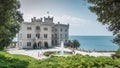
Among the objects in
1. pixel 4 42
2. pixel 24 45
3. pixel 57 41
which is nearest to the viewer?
pixel 4 42

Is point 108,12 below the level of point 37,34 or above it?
above

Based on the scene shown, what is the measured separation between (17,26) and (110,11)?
33.0 metres

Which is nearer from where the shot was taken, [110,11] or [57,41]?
[110,11]

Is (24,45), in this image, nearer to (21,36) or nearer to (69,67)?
(21,36)

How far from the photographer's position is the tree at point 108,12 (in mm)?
17747

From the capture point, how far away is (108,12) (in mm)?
18188

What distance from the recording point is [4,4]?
28078 millimetres

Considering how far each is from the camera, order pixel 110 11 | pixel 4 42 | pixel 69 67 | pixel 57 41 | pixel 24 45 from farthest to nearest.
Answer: pixel 57 41 → pixel 24 45 → pixel 4 42 → pixel 69 67 → pixel 110 11

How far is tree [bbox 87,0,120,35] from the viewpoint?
17.7 meters

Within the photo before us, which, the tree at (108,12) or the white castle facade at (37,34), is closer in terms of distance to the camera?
the tree at (108,12)

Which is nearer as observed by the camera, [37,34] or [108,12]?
[108,12]

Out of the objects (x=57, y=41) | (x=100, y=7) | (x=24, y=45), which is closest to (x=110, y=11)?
(x=100, y=7)

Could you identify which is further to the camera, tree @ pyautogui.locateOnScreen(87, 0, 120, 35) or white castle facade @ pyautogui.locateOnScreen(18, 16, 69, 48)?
white castle facade @ pyautogui.locateOnScreen(18, 16, 69, 48)

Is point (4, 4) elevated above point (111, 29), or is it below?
above
